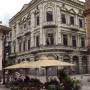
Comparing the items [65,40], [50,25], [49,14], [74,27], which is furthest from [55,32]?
[74,27]

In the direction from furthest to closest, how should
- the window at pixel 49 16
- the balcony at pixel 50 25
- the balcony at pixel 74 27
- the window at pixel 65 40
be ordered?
1. the balcony at pixel 74 27
2. the window at pixel 65 40
3. the window at pixel 49 16
4. the balcony at pixel 50 25

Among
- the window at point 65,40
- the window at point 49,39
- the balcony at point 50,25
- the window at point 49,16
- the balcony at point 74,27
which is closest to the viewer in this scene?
the balcony at point 50,25

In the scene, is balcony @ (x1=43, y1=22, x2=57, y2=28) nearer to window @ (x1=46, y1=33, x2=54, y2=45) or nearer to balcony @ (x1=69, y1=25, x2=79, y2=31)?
window @ (x1=46, y1=33, x2=54, y2=45)

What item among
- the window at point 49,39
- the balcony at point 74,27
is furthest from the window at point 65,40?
the window at point 49,39

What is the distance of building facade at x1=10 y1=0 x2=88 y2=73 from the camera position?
35656 millimetres

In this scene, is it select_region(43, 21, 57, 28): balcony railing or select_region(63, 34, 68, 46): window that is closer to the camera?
select_region(43, 21, 57, 28): balcony railing

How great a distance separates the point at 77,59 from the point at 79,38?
3.54 m

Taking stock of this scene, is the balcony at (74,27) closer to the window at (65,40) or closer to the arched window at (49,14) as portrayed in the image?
the window at (65,40)

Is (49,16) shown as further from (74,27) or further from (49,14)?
(74,27)

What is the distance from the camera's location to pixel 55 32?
3575 cm

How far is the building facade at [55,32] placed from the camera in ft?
117

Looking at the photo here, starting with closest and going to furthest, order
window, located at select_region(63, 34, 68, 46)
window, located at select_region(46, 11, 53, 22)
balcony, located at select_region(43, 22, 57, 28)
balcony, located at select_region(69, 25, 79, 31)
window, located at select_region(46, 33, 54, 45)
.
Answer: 1. balcony, located at select_region(43, 22, 57, 28)
2. window, located at select_region(46, 33, 54, 45)
3. window, located at select_region(46, 11, 53, 22)
4. window, located at select_region(63, 34, 68, 46)
5. balcony, located at select_region(69, 25, 79, 31)

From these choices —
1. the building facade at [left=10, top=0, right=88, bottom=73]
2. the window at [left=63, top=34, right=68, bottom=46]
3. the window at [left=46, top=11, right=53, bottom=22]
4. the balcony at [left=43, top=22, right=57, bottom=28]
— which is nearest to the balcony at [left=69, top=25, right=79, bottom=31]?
the building facade at [left=10, top=0, right=88, bottom=73]

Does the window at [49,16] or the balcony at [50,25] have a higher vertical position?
the window at [49,16]
